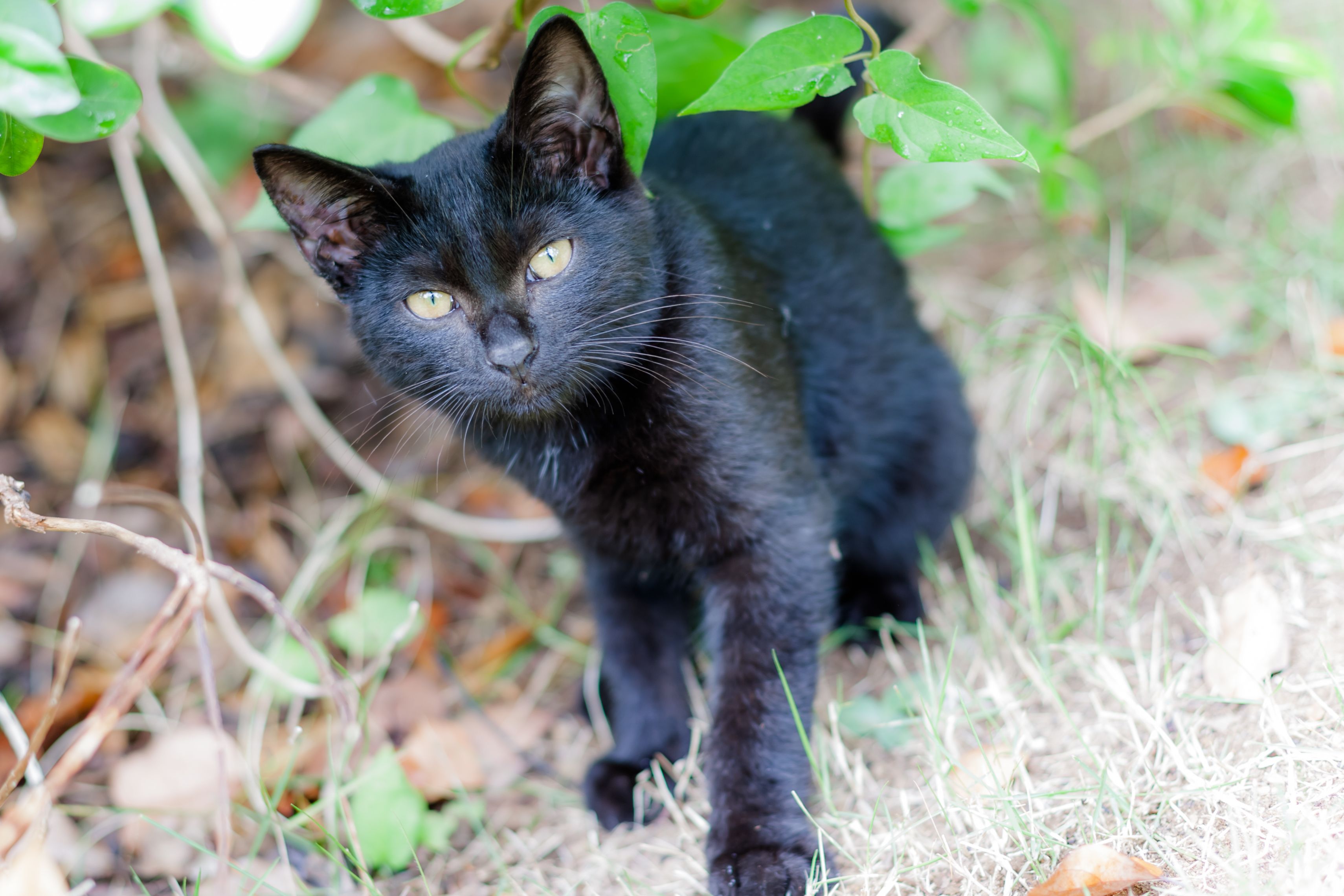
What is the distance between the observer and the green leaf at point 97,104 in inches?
53.4

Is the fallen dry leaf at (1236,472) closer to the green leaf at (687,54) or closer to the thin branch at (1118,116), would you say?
the thin branch at (1118,116)

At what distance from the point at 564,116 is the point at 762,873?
3.87 ft

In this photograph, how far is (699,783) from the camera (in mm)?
1896

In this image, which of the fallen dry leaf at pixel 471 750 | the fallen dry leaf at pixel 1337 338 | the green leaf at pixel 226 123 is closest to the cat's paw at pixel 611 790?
the fallen dry leaf at pixel 471 750

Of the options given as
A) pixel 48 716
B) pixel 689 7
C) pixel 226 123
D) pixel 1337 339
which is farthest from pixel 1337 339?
pixel 226 123

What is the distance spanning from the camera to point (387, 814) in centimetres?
177

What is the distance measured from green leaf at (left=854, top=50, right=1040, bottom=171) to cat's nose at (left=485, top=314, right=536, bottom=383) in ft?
1.95

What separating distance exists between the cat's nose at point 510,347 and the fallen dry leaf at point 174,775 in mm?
994

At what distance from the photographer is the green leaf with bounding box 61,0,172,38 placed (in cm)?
134

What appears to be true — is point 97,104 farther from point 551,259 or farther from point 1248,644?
point 1248,644

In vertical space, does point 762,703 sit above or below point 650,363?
below

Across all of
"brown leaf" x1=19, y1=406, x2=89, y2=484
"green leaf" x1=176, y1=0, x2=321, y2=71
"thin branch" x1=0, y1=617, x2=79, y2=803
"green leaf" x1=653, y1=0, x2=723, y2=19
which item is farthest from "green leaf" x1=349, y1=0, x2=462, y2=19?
"brown leaf" x1=19, y1=406, x2=89, y2=484

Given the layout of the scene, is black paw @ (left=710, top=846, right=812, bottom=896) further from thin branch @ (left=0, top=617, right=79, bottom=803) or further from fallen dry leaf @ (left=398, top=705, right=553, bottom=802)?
thin branch @ (left=0, top=617, right=79, bottom=803)

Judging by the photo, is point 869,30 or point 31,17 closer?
point 31,17
